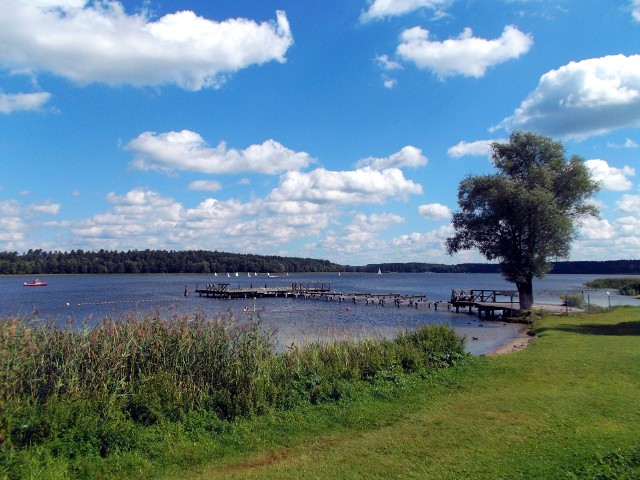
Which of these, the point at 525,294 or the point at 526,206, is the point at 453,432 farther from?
the point at 525,294

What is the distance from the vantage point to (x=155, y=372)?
10.6 metres

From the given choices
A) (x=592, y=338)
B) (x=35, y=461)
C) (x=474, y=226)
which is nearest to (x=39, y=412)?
(x=35, y=461)

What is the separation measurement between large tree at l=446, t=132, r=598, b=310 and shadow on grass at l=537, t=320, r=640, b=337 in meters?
11.3

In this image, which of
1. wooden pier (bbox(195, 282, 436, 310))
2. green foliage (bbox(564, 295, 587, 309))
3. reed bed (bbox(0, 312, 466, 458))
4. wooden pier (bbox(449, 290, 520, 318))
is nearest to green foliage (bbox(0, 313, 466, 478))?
reed bed (bbox(0, 312, 466, 458))

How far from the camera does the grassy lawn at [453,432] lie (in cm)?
722

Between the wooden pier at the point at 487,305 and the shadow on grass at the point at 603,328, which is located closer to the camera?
the shadow on grass at the point at 603,328

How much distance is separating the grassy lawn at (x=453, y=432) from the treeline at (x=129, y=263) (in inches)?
6634

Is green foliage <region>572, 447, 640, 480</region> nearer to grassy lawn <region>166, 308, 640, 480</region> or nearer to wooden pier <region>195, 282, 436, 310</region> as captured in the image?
grassy lawn <region>166, 308, 640, 480</region>

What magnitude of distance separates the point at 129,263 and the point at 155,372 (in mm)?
182448

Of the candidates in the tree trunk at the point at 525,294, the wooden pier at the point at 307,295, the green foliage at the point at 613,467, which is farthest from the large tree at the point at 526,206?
the green foliage at the point at 613,467

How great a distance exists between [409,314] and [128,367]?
37376 mm

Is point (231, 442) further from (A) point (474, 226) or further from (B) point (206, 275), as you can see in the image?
(B) point (206, 275)

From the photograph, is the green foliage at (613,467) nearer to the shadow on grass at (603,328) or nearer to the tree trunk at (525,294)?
the shadow on grass at (603,328)

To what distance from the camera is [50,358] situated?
9938 millimetres
